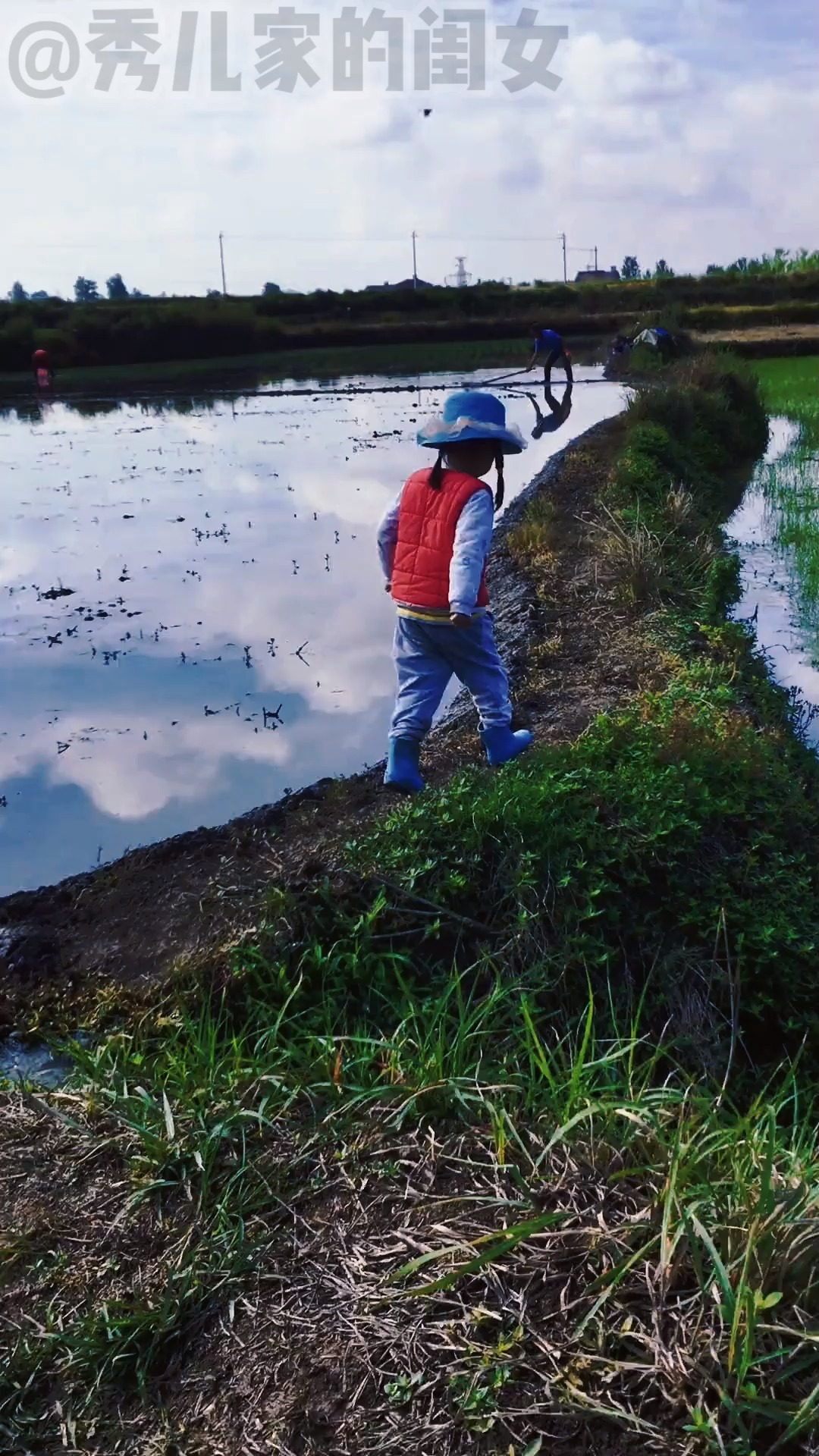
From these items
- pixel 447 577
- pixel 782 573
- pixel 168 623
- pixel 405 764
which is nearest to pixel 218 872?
pixel 405 764

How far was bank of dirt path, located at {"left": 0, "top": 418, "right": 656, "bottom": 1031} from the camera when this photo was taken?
3.27m

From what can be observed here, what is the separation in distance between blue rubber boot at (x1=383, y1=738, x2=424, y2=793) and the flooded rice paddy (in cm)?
74

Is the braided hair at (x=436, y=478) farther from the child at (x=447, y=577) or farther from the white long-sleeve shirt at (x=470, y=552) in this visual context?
the white long-sleeve shirt at (x=470, y=552)

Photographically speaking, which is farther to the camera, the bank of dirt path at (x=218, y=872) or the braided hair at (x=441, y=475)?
the braided hair at (x=441, y=475)

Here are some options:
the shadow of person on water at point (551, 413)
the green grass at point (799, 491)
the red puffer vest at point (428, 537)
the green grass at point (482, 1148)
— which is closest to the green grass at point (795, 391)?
the green grass at point (799, 491)

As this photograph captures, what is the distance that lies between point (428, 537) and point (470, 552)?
21 centimetres

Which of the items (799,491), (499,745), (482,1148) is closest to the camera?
(482,1148)

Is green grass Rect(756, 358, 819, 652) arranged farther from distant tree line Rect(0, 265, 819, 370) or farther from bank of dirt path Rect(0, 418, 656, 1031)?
distant tree line Rect(0, 265, 819, 370)

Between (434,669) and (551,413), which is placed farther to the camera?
(551,413)

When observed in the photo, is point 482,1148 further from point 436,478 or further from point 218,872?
point 436,478

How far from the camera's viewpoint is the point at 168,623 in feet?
23.1

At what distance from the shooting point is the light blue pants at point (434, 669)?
390 cm

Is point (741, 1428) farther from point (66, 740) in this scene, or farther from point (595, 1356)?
point (66, 740)

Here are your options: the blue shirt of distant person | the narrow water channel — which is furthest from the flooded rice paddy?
the blue shirt of distant person
